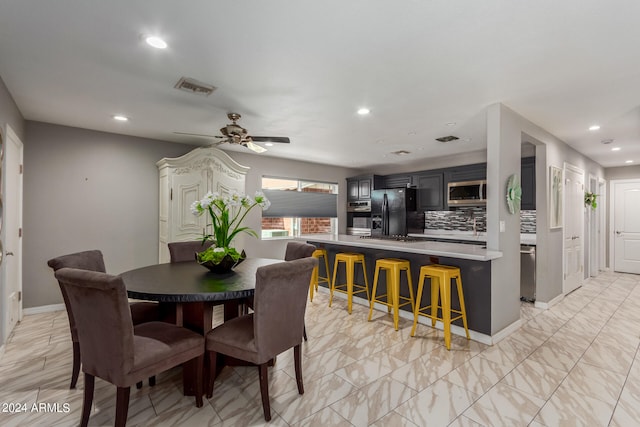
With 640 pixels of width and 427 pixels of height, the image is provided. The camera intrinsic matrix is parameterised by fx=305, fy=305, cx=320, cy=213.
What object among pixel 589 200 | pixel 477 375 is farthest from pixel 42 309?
pixel 589 200

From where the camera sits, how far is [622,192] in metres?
6.31

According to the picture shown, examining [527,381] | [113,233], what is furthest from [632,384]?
[113,233]

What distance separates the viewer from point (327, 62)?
2258 mm

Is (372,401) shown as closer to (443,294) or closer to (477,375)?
(477,375)

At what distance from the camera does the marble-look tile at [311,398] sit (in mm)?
1903

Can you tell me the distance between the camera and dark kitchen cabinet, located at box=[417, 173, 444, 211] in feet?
19.2

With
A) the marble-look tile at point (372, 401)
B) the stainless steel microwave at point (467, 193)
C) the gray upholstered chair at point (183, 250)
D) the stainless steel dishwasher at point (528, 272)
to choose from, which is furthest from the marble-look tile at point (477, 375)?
the stainless steel microwave at point (467, 193)

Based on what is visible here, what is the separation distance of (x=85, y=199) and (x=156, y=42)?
10.0 feet

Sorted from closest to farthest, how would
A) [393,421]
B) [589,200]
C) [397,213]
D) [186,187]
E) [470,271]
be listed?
[393,421] < [470,271] < [186,187] < [589,200] < [397,213]

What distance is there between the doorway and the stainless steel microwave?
19.6 feet

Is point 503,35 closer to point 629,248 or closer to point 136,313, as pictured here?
point 136,313

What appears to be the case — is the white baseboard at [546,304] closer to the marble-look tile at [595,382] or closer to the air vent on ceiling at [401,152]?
the marble-look tile at [595,382]

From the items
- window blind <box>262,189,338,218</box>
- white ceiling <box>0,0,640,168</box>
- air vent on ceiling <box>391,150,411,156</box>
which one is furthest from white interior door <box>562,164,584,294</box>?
window blind <box>262,189,338,218</box>

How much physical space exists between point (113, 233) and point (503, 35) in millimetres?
4853
